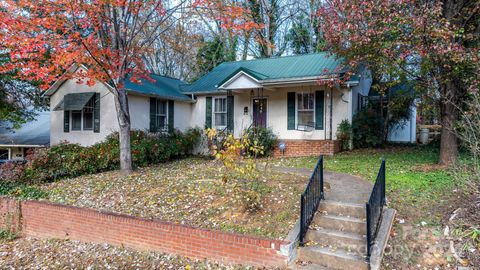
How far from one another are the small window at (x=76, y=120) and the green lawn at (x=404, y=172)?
960 centimetres

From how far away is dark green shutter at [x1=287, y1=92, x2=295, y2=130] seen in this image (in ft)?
42.7

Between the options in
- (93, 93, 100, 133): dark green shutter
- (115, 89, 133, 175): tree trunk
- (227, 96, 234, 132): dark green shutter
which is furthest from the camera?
(227, 96, 234, 132): dark green shutter

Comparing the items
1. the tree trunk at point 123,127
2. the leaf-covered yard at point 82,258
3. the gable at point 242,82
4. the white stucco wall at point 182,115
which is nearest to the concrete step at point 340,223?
the leaf-covered yard at point 82,258

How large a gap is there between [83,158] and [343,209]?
27.5 feet

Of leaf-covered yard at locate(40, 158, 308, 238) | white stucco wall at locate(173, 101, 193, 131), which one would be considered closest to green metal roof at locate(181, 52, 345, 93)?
white stucco wall at locate(173, 101, 193, 131)

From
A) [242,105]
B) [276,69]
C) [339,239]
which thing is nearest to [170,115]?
[242,105]

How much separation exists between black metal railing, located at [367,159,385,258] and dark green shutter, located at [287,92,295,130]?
26.2 ft

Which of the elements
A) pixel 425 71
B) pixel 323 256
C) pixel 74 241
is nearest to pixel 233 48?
pixel 425 71

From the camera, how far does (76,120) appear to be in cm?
1396

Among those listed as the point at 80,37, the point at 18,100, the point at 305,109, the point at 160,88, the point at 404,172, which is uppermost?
the point at 80,37

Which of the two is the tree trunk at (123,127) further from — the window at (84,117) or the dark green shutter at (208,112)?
the dark green shutter at (208,112)

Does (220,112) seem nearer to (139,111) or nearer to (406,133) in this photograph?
(139,111)

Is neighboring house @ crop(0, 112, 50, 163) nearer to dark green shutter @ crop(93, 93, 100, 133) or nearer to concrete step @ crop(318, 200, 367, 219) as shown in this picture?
dark green shutter @ crop(93, 93, 100, 133)

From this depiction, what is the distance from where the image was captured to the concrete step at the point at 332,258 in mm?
4172
